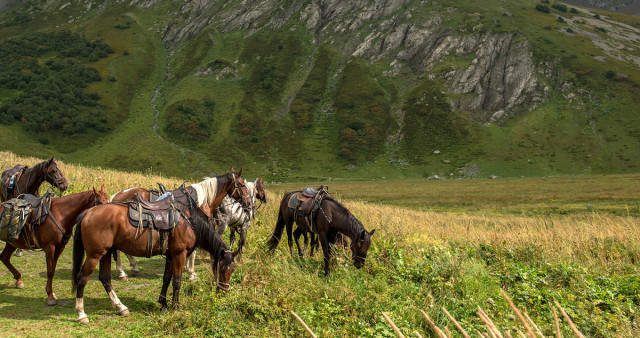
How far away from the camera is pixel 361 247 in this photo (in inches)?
337

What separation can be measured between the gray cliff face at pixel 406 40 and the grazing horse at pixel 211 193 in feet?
284

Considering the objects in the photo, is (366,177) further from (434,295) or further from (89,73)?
(89,73)

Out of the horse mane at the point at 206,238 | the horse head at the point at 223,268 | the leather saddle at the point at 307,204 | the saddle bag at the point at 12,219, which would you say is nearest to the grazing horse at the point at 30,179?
the saddle bag at the point at 12,219

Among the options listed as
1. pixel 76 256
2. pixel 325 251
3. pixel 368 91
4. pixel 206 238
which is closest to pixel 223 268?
pixel 206 238

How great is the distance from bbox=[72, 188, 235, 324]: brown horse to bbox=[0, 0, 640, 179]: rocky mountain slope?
60.2m

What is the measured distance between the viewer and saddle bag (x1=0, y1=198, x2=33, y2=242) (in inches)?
273

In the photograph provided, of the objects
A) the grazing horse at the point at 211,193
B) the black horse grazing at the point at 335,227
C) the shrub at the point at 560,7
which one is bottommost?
the black horse grazing at the point at 335,227

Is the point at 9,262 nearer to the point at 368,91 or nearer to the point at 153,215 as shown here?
the point at 153,215

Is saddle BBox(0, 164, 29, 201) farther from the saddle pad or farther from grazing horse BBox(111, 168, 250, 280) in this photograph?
the saddle pad

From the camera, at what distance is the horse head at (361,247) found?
8.54 metres

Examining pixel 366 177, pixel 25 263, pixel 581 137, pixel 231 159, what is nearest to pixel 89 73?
pixel 231 159

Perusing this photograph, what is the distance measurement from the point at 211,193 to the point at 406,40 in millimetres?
110138

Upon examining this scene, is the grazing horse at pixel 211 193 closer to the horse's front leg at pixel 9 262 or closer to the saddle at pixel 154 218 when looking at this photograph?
the saddle at pixel 154 218

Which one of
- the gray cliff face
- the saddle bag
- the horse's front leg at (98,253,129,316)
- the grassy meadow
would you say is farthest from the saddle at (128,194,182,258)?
the gray cliff face
